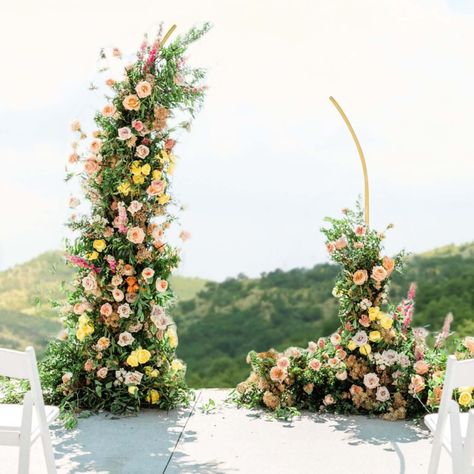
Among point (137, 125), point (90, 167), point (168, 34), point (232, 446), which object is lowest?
point (232, 446)

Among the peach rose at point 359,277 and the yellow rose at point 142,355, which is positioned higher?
the peach rose at point 359,277

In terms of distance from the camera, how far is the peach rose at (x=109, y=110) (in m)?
5.15

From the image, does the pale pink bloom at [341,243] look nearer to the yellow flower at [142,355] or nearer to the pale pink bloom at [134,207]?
the pale pink bloom at [134,207]

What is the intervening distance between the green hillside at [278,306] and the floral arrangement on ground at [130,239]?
23.9ft

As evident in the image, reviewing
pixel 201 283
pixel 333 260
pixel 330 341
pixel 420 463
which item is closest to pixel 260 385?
pixel 330 341

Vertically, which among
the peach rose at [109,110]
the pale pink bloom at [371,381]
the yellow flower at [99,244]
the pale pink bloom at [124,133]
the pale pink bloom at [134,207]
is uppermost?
the peach rose at [109,110]

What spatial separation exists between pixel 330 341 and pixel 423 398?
0.74 meters

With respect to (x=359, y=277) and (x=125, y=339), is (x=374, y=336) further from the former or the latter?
(x=125, y=339)

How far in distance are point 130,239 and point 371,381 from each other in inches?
69.2

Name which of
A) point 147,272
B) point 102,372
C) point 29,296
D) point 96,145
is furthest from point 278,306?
point 96,145

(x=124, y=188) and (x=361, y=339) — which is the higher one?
(x=124, y=188)

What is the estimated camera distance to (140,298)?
17.1 feet

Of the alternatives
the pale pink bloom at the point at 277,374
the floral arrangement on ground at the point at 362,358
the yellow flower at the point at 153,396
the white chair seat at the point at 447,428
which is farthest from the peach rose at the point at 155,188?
the white chair seat at the point at 447,428

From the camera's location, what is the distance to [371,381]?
5273mm
